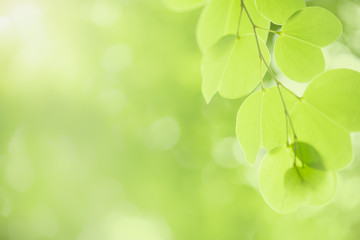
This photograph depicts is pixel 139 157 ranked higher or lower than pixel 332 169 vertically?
lower

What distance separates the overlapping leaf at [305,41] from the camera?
25 cm

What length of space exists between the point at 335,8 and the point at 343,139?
5.45 feet

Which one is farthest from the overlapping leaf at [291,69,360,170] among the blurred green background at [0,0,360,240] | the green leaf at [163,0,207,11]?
the blurred green background at [0,0,360,240]

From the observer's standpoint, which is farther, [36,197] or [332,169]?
[36,197]

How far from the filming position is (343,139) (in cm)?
22

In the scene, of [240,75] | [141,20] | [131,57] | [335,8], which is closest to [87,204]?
[131,57]

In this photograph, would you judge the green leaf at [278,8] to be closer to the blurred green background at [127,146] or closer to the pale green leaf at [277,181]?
the pale green leaf at [277,181]

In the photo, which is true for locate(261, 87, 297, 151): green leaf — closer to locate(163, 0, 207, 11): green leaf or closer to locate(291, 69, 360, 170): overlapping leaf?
locate(291, 69, 360, 170): overlapping leaf

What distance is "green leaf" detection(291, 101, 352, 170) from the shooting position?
22 centimetres

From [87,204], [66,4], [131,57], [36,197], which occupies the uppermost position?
[66,4]

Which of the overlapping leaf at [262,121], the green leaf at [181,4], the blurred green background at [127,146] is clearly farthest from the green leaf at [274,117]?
the blurred green background at [127,146]

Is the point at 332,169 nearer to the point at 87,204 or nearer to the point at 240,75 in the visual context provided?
the point at 240,75

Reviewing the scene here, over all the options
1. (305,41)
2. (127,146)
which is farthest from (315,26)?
(127,146)

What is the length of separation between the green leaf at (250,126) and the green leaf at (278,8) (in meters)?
0.07
